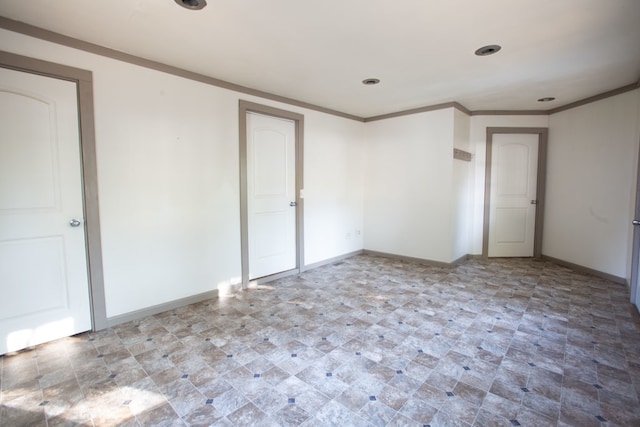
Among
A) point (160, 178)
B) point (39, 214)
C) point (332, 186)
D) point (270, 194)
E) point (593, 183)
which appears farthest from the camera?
point (332, 186)

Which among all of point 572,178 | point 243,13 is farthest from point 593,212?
point 243,13

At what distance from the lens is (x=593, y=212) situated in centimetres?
432

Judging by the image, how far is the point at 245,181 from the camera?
12.2 ft

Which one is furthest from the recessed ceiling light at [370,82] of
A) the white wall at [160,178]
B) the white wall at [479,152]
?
the white wall at [479,152]

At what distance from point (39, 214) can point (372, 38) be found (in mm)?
3049

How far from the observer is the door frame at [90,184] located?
2.54 meters

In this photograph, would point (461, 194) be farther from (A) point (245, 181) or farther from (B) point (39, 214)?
(B) point (39, 214)

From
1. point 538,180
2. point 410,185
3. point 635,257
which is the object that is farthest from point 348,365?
point 538,180


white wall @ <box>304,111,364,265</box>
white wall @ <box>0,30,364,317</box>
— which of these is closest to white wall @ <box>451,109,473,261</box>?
white wall @ <box>304,111,364,265</box>

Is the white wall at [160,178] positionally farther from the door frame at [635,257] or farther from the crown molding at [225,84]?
the door frame at [635,257]

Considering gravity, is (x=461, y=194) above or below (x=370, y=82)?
below

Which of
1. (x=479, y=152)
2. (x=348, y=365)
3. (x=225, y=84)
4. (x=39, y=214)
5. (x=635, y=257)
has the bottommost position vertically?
(x=348, y=365)

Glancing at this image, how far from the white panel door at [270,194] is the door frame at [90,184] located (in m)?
1.61

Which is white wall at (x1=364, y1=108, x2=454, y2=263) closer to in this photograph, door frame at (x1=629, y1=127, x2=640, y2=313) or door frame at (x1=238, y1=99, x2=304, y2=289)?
door frame at (x1=238, y1=99, x2=304, y2=289)
